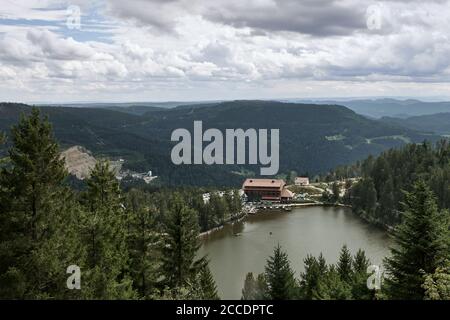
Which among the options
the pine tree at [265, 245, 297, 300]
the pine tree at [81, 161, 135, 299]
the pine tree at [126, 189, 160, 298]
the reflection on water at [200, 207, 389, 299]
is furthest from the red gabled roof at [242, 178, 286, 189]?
the pine tree at [126, 189, 160, 298]

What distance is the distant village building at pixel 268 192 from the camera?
13888 centimetres

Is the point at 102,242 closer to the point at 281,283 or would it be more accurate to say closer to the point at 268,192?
the point at 281,283

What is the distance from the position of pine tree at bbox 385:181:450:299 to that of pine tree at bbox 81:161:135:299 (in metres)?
12.9

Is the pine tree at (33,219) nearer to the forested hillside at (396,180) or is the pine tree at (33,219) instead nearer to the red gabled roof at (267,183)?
the forested hillside at (396,180)

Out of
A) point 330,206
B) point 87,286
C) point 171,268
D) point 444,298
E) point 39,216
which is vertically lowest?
point 330,206

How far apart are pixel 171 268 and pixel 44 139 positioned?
509 inches

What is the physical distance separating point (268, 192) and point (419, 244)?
398 ft

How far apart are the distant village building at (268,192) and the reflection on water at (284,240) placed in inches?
733

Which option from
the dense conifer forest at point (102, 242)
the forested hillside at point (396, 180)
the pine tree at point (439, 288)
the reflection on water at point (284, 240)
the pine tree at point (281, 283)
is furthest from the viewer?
the forested hillside at point (396, 180)

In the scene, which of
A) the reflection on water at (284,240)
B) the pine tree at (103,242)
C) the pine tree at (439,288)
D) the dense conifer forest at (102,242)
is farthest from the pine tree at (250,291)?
the pine tree at (439,288)

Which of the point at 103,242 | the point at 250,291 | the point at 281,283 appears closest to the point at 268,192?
the point at 250,291
